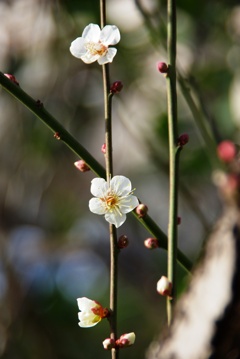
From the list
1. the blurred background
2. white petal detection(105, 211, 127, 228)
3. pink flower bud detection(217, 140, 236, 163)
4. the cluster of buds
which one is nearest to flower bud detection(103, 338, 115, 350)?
the cluster of buds

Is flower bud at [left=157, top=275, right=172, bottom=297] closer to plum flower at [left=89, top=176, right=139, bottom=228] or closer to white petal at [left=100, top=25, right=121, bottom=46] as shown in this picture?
plum flower at [left=89, top=176, right=139, bottom=228]

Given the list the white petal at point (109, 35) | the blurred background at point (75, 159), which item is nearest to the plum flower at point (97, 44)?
the white petal at point (109, 35)

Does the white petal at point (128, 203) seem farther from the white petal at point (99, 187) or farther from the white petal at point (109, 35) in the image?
the white petal at point (109, 35)

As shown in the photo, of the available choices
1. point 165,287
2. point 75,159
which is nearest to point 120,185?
point 165,287

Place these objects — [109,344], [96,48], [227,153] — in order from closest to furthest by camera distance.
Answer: [227,153]
[109,344]
[96,48]

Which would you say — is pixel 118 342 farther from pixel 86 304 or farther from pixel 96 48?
pixel 96 48

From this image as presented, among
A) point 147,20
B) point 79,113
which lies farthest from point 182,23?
point 147,20

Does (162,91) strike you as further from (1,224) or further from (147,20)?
(147,20)
